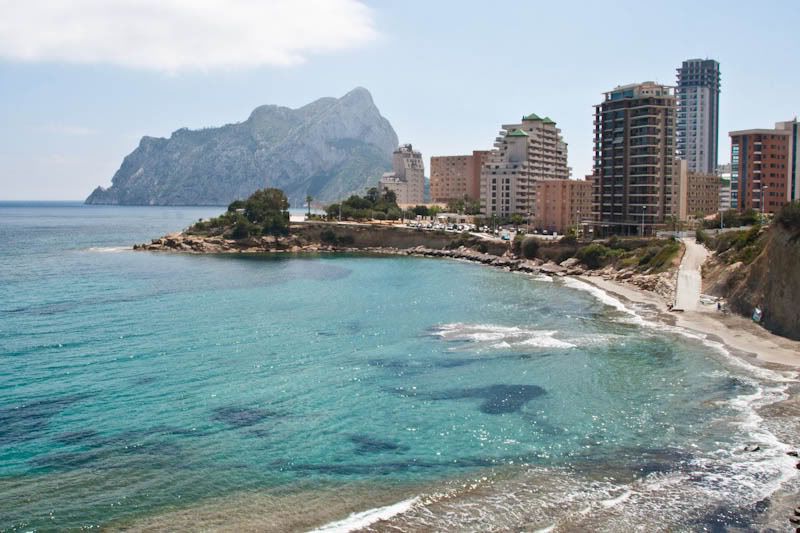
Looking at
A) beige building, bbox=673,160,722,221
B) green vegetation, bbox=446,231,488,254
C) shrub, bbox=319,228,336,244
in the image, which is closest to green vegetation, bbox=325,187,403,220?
shrub, bbox=319,228,336,244

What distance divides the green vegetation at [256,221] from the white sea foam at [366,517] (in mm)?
125735

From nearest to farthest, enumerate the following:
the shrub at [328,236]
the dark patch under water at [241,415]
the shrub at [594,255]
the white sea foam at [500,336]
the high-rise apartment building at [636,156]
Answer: the dark patch under water at [241,415] < the white sea foam at [500,336] < the shrub at [594,255] < the high-rise apartment building at [636,156] < the shrub at [328,236]

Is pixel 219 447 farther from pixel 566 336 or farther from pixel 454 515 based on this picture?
pixel 566 336

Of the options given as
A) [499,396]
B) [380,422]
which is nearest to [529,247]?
[499,396]

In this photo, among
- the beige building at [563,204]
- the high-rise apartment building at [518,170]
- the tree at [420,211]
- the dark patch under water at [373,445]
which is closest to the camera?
the dark patch under water at [373,445]

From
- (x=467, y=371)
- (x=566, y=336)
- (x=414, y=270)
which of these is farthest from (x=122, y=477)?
(x=414, y=270)

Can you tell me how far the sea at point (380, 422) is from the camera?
90.0 feet

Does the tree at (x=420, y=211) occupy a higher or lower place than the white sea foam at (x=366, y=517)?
higher

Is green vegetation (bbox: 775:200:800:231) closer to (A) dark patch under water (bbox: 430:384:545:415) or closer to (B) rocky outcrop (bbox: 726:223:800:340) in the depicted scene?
(B) rocky outcrop (bbox: 726:223:800:340)

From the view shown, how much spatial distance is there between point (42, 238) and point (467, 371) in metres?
156

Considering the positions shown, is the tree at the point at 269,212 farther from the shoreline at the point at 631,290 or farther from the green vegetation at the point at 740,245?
the green vegetation at the point at 740,245

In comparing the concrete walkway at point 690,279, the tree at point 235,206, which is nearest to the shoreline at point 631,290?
the concrete walkway at point 690,279

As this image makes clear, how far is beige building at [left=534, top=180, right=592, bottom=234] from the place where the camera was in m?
141

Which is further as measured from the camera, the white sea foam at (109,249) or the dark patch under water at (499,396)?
the white sea foam at (109,249)
